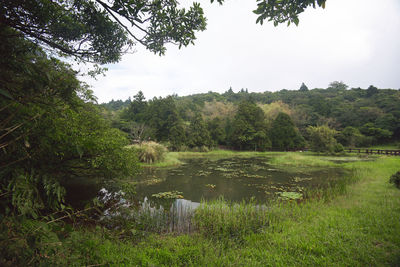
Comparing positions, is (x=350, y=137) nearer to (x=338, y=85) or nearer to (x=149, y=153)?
(x=149, y=153)

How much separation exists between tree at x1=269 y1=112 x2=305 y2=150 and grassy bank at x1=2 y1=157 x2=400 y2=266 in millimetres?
26340

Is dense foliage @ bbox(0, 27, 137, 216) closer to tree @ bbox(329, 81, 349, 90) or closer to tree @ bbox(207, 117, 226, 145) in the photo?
Answer: tree @ bbox(207, 117, 226, 145)

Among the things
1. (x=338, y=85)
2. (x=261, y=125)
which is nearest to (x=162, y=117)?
(x=261, y=125)

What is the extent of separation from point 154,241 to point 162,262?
0.75 meters

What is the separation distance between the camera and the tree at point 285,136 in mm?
30000

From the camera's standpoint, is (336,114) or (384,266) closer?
(384,266)

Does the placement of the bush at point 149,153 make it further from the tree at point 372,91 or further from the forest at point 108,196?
the tree at point 372,91

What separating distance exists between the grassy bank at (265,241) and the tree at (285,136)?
26340 mm

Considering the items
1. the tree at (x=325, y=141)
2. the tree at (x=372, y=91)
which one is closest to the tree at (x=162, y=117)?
the tree at (x=325, y=141)

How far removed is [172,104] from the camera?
106 feet

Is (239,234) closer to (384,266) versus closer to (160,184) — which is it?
(384,266)

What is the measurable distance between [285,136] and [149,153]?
23.6 m

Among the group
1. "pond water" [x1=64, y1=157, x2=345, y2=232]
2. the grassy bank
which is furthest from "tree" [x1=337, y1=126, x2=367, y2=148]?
the grassy bank

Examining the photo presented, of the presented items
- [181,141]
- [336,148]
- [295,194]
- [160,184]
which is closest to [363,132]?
[336,148]
